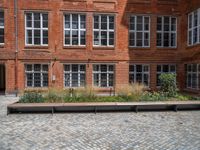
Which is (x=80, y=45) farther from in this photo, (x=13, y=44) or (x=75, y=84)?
(x=13, y=44)

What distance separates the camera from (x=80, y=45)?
2134 cm

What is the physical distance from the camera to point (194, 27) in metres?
20.5

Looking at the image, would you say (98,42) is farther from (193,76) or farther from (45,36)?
(193,76)

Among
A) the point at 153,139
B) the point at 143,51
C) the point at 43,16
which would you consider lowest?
the point at 153,139

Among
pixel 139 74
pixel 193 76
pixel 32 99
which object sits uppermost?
pixel 139 74

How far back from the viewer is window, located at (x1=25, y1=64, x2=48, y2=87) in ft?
68.5

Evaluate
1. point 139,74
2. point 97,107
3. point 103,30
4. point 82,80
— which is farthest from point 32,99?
point 139,74

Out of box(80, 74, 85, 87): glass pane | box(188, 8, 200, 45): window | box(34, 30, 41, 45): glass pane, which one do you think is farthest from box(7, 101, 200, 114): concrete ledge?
box(34, 30, 41, 45): glass pane

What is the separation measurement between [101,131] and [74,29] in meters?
13.7

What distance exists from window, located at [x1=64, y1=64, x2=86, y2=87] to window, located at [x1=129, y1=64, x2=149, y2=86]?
4.17 metres

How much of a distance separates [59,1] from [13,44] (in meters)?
5.13

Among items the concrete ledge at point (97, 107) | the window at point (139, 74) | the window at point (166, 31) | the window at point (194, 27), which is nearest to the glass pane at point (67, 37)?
the window at point (139, 74)

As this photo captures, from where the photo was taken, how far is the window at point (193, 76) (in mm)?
19930

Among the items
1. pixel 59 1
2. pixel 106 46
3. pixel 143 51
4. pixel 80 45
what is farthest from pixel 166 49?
pixel 59 1
